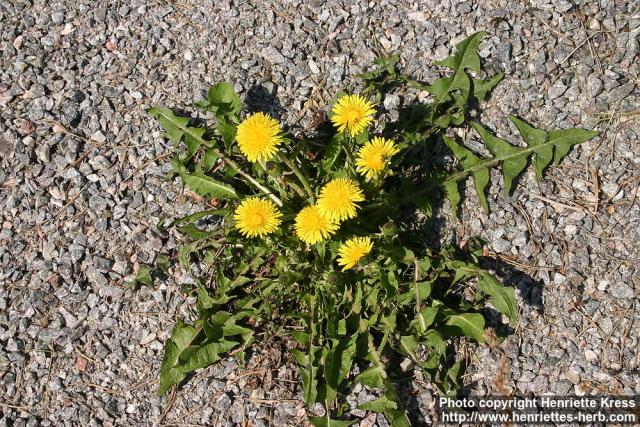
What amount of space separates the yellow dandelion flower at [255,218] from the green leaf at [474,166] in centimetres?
112

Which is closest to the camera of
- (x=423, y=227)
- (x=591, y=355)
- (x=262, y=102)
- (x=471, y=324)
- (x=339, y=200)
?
(x=339, y=200)

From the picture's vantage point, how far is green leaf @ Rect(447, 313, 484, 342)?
3.23 metres

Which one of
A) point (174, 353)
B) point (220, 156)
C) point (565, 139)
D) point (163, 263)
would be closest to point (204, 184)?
point (220, 156)

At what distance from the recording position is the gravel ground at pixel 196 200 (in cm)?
344

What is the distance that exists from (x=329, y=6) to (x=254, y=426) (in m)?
2.52

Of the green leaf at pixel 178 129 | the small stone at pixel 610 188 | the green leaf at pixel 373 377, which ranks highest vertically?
the green leaf at pixel 178 129

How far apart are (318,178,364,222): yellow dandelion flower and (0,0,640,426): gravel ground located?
2.81 feet

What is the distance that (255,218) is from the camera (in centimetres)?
311

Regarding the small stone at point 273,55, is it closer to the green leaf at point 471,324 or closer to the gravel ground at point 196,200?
the gravel ground at point 196,200

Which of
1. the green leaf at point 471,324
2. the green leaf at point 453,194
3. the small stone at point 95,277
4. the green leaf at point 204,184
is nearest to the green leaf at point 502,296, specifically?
the green leaf at point 471,324

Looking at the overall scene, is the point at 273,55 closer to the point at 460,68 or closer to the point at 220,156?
the point at 220,156

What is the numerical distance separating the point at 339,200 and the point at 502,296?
0.87 meters

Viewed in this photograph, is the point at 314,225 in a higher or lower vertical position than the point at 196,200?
lower

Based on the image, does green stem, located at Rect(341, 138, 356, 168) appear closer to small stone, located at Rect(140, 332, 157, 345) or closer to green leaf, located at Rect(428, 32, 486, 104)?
green leaf, located at Rect(428, 32, 486, 104)
